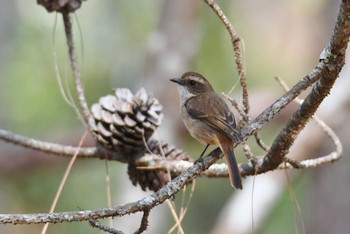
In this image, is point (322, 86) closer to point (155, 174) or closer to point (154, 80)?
point (155, 174)

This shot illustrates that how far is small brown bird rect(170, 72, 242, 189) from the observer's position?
3043 mm

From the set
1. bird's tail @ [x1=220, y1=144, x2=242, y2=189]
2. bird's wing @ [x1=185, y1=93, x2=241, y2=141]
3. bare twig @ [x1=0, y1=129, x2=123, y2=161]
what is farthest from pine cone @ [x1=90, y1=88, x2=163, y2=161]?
bird's wing @ [x1=185, y1=93, x2=241, y2=141]

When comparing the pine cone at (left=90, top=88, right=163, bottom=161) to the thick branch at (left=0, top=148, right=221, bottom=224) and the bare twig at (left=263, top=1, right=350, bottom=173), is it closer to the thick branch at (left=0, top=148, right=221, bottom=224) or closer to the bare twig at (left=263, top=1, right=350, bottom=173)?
the bare twig at (left=263, top=1, right=350, bottom=173)

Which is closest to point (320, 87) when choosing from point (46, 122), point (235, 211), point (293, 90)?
point (293, 90)

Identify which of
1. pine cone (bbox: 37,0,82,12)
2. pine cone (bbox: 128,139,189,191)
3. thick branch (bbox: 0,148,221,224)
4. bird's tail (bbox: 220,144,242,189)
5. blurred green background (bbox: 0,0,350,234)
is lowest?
thick branch (bbox: 0,148,221,224)

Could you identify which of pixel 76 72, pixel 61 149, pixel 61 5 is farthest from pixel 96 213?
pixel 61 5

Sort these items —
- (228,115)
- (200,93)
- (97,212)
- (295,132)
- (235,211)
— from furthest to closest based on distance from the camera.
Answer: (235,211), (200,93), (228,115), (295,132), (97,212)

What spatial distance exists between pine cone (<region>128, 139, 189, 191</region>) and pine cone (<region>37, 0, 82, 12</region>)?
2.11ft

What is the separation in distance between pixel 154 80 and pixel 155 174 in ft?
9.29

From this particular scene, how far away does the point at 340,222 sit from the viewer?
5.72 metres

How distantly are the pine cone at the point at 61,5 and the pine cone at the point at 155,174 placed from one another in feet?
2.11

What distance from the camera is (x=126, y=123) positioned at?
98.0 inches

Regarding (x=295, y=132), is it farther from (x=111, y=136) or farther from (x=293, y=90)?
(x=111, y=136)

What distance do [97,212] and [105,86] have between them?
693 cm
